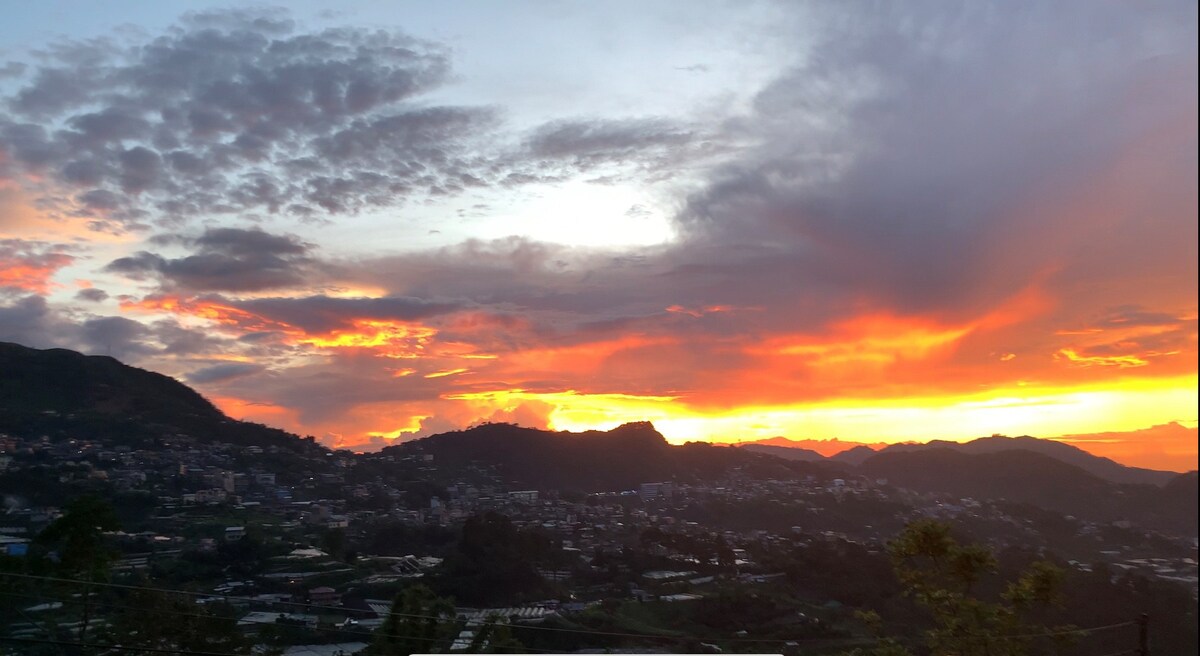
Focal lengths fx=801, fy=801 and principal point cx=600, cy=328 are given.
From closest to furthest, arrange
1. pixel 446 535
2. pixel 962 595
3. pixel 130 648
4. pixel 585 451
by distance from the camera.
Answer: pixel 962 595, pixel 130 648, pixel 446 535, pixel 585 451

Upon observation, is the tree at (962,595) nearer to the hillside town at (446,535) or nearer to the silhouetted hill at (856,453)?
the hillside town at (446,535)

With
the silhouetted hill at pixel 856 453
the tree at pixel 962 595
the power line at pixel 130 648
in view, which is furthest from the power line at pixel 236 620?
the silhouetted hill at pixel 856 453

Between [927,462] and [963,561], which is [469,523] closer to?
[963,561]

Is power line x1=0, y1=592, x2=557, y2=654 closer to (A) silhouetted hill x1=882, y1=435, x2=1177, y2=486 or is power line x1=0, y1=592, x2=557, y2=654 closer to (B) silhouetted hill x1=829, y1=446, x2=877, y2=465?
(A) silhouetted hill x1=882, y1=435, x2=1177, y2=486

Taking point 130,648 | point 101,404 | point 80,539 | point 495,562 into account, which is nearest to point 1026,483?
point 495,562

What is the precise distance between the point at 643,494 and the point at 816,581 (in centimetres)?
1762

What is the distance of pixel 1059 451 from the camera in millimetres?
36469

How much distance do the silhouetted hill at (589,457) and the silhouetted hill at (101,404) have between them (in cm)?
789

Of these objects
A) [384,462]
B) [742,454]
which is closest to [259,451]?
[384,462]

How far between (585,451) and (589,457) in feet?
1.40

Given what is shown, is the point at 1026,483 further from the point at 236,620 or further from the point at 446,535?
the point at 236,620

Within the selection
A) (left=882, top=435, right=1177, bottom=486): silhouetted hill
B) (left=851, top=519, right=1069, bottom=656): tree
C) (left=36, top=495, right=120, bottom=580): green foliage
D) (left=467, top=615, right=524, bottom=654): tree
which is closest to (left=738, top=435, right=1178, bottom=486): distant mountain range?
(left=882, top=435, right=1177, bottom=486): silhouetted hill

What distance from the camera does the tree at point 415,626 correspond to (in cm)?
1523

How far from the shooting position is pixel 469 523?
28.9 metres
